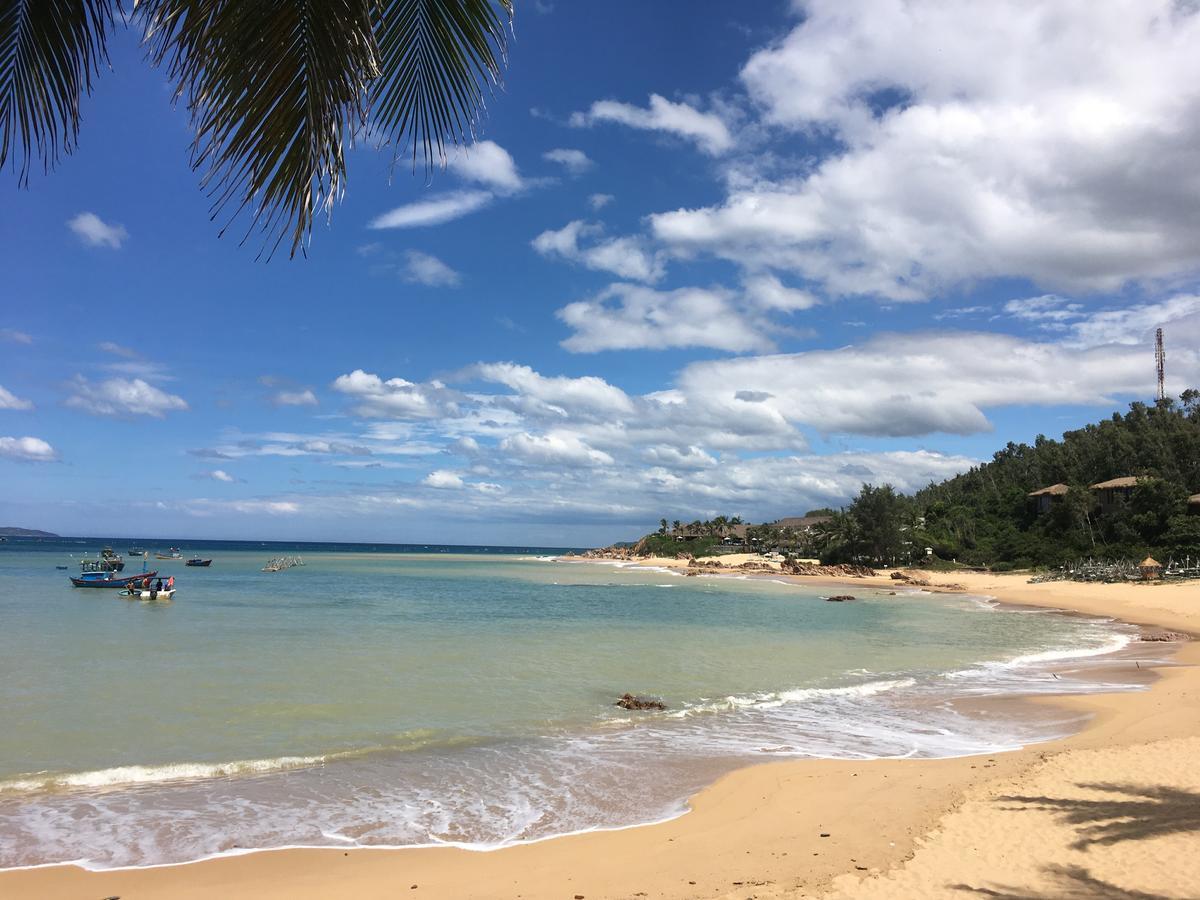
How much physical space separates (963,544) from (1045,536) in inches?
362

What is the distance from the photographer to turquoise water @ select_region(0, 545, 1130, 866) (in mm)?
7730

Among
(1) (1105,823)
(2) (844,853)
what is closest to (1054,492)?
(1) (1105,823)

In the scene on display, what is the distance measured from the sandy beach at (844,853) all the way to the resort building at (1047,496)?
5734 cm

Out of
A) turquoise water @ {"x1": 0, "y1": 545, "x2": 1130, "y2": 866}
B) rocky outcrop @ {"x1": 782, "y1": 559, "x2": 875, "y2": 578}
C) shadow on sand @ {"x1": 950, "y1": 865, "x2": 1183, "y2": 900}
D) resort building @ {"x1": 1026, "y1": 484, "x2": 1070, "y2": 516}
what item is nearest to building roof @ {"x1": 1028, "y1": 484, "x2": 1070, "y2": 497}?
resort building @ {"x1": 1026, "y1": 484, "x2": 1070, "y2": 516}

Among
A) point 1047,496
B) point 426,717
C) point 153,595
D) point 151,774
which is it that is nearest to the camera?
point 151,774

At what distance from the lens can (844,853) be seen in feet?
20.5

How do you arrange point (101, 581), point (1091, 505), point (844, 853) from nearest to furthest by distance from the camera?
point (844, 853), point (101, 581), point (1091, 505)

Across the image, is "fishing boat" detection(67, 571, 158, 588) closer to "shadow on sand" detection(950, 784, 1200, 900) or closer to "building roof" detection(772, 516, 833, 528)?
"shadow on sand" detection(950, 784, 1200, 900)

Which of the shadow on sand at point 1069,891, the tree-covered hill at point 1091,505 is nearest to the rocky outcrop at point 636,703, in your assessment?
the shadow on sand at point 1069,891

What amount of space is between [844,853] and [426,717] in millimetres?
7970

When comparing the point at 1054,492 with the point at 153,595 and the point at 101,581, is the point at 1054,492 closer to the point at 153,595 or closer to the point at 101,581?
the point at 153,595

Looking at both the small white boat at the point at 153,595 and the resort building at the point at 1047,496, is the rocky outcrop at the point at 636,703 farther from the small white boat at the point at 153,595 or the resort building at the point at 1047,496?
the resort building at the point at 1047,496

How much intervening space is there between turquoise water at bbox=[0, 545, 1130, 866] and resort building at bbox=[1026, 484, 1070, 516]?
36.5 meters

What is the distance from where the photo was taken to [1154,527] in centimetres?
4691
